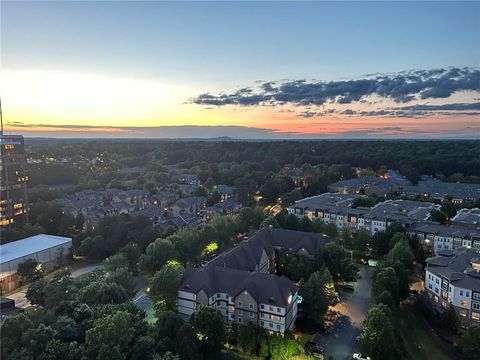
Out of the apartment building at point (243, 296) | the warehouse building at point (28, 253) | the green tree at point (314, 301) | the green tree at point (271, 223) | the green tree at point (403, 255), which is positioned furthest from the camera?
the green tree at point (271, 223)

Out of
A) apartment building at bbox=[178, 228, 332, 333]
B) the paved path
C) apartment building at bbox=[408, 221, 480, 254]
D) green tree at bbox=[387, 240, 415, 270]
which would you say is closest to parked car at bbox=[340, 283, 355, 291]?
green tree at bbox=[387, 240, 415, 270]

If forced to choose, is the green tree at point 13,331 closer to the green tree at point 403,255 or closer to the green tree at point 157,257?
the green tree at point 157,257

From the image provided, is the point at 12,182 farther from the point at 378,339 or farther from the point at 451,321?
the point at 451,321

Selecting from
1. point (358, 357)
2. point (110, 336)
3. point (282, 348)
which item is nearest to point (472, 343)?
point (358, 357)

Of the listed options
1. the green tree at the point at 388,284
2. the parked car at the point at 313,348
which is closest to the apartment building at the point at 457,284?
the green tree at the point at 388,284

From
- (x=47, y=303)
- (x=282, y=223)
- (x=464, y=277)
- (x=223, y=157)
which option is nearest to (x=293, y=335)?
(x=464, y=277)
